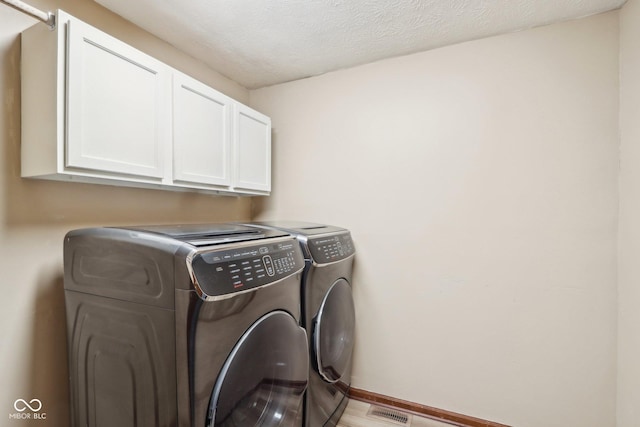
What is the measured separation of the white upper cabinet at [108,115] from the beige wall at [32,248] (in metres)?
0.06

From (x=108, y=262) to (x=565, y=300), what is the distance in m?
2.21

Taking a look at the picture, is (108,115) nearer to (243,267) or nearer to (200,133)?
(200,133)

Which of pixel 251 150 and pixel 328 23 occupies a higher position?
pixel 328 23

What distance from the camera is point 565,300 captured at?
1642 mm

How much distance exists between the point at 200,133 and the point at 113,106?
1.55 feet

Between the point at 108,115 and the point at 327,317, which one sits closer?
the point at 108,115

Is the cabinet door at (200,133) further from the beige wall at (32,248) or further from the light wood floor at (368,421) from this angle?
the light wood floor at (368,421)

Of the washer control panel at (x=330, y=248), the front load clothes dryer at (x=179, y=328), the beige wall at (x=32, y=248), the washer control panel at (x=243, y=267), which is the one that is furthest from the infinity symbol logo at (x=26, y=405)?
the washer control panel at (x=330, y=248)

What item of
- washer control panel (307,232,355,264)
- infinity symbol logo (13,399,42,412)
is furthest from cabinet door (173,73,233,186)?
infinity symbol logo (13,399,42,412)

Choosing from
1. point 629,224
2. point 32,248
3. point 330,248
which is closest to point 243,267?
point 330,248

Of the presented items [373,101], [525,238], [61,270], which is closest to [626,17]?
[525,238]

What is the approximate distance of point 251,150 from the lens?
2.09 m

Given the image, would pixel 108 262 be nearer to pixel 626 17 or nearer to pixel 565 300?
pixel 565 300

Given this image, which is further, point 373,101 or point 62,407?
point 373,101
